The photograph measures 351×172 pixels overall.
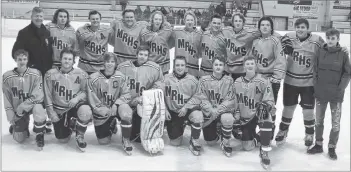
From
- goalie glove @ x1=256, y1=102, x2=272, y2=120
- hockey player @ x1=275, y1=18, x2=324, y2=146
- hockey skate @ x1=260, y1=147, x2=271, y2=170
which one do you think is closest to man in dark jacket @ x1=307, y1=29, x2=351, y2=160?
hockey player @ x1=275, y1=18, x2=324, y2=146

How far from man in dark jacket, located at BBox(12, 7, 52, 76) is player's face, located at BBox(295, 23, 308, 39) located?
2.20 metres

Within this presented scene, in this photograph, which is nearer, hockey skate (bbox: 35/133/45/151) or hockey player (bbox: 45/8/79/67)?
hockey skate (bbox: 35/133/45/151)

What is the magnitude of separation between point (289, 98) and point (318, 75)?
42cm

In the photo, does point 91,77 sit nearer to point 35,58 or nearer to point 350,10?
point 35,58

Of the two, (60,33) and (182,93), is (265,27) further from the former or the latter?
(60,33)

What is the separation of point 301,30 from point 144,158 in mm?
1671

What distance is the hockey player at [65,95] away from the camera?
297 centimetres

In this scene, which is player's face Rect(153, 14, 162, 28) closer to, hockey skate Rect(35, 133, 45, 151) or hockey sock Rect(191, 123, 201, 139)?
hockey sock Rect(191, 123, 201, 139)

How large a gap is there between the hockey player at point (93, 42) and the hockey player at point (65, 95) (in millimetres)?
500

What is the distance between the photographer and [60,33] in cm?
345

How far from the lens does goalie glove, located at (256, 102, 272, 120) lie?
2.82 metres

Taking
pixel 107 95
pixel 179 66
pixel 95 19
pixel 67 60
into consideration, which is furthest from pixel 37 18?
pixel 179 66

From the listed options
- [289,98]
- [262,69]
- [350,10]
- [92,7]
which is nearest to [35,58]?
[262,69]

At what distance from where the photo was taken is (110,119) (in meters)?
3.08
